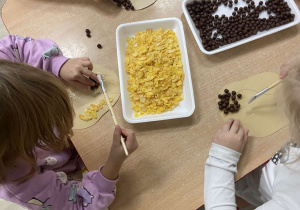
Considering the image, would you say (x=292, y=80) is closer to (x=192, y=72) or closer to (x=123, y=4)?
(x=192, y=72)

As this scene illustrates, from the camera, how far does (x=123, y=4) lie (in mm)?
881

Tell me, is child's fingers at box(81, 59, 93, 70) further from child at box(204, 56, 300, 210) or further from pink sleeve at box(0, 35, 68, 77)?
child at box(204, 56, 300, 210)

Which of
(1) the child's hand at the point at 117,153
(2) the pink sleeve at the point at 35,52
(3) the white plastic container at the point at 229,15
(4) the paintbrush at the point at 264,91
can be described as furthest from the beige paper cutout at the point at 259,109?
(2) the pink sleeve at the point at 35,52

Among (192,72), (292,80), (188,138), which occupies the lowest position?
(188,138)

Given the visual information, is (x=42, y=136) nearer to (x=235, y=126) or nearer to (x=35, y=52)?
(x=35, y=52)

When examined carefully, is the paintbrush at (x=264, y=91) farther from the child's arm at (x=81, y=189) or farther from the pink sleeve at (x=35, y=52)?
the pink sleeve at (x=35, y=52)

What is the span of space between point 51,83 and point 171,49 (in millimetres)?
414

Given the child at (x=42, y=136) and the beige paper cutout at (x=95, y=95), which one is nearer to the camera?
the child at (x=42, y=136)

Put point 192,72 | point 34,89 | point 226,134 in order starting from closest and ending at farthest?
point 34,89
point 226,134
point 192,72

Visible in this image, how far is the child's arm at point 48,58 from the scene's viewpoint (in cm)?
76

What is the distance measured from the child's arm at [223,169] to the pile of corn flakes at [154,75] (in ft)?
0.57

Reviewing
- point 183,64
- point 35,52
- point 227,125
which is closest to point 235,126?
point 227,125

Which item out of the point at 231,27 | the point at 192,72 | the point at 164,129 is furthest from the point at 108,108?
the point at 231,27

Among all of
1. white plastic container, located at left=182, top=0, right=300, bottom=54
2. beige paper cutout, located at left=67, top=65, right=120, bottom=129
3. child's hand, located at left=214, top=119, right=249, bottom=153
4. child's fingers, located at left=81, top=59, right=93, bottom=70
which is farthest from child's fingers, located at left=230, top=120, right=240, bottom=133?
child's fingers, located at left=81, top=59, right=93, bottom=70
